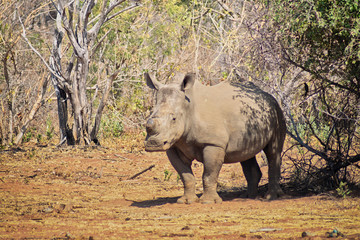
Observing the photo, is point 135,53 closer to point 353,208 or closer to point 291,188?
point 291,188

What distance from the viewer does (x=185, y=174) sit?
8.01 m

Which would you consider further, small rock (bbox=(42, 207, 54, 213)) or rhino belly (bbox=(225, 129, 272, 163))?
rhino belly (bbox=(225, 129, 272, 163))

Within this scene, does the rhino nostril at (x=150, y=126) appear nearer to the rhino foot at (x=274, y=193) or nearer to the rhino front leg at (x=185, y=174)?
the rhino front leg at (x=185, y=174)

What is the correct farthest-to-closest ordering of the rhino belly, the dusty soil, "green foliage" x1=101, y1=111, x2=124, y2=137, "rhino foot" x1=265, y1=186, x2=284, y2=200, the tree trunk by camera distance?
"green foliage" x1=101, y1=111, x2=124, y2=137 → the tree trunk → "rhino foot" x1=265, y1=186, x2=284, y2=200 → the rhino belly → the dusty soil

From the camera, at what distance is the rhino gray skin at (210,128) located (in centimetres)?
755

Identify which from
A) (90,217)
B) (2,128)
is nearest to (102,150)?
(2,128)

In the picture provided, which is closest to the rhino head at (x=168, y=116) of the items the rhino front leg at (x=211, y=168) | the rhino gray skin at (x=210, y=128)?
the rhino gray skin at (x=210, y=128)

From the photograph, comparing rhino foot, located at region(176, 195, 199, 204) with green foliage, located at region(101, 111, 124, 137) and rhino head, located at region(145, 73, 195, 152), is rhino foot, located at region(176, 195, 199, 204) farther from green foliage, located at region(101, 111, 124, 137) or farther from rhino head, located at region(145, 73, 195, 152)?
green foliage, located at region(101, 111, 124, 137)

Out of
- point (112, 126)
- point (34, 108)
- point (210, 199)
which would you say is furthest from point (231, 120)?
point (112, 126)

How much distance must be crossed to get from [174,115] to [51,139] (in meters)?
10.5

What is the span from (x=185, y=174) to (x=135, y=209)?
0.92 meters

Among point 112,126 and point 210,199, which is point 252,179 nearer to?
point 210,199

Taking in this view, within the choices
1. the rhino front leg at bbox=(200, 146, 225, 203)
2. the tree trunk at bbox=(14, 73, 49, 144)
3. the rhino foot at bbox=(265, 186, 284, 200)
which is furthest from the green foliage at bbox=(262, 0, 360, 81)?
the tree trunk at bbox=(14, 73, 49, 144)

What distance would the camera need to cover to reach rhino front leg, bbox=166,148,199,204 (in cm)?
798
